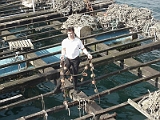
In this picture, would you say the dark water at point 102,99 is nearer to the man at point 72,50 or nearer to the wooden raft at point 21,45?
the wooden raft at point 21,45

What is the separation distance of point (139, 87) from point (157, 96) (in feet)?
14.4

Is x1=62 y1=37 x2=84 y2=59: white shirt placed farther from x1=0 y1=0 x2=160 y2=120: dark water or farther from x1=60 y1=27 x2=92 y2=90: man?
x1=0 y1=0 x2=160 y2=120: dark water

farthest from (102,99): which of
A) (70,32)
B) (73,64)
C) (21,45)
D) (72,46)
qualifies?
(21,45)

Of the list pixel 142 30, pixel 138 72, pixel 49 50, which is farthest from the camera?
pixel 142 30

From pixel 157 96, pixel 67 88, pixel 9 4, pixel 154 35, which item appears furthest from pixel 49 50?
pixel 9 4

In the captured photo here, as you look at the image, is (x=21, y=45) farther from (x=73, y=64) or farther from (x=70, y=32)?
(x=70, y=32)

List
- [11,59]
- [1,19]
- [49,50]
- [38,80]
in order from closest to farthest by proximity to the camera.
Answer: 1. [38,80]
2. [11,59]
3. [49,50]
4. [1,19]

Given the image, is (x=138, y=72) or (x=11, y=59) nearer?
(x=138, y=72)

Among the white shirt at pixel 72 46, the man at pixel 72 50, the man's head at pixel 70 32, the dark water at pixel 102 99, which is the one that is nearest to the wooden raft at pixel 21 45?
the dark water at pixel 102 99

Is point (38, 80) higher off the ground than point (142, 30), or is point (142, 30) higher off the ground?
point (142, 30)

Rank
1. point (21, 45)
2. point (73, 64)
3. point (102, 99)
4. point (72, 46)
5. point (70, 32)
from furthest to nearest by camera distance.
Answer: point (21, 45) → point (102, 99) → point (73, 64) → point (72, 46) → point (70, 32)

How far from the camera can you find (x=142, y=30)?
1619 cm

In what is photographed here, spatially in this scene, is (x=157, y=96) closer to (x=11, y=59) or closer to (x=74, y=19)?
(x=11, y=59)

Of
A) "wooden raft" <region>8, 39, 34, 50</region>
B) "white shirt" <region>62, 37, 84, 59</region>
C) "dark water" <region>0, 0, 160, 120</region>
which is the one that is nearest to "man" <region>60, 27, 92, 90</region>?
"white shirt" <region>62, 37, 84, 59</region>
